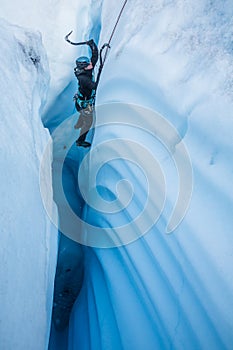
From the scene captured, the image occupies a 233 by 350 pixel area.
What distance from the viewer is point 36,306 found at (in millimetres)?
1125

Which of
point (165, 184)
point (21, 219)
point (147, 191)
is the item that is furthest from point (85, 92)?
point (21, 219)

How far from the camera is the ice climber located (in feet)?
8.57

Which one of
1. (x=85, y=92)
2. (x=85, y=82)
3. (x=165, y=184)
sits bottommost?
(x=85, y=92)

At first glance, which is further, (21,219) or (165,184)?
(165,184)

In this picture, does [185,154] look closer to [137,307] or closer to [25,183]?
[25,183]

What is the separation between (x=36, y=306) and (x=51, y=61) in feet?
9.69

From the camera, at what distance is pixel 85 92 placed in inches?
108

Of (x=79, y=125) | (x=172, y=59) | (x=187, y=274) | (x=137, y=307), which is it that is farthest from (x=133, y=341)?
(x=79, y=125)

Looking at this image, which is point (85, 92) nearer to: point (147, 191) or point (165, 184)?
point (147, 191)

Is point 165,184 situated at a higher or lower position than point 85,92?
higher

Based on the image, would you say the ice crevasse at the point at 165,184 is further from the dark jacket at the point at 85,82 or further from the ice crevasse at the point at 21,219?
the ice crevasse at the point at 21,219

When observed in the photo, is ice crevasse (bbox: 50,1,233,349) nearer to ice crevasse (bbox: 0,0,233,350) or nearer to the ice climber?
ice crevasse (bbox: 0,0,233,350)

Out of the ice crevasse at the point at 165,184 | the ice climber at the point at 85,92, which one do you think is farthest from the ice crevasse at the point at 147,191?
the ice climber at the point at 85,92

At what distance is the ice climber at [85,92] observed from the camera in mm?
2611
